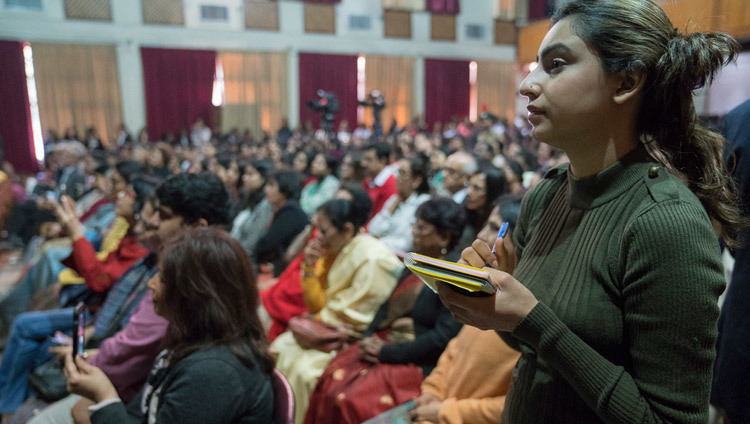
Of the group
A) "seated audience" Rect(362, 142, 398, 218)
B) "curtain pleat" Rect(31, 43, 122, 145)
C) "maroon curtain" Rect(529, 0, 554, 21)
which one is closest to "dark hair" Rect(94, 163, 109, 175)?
"seated audience" Rect(362, 142, 398, 218)

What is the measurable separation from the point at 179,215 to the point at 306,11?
447 inches

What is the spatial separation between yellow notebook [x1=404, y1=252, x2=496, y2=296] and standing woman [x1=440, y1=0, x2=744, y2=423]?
1.2 inches

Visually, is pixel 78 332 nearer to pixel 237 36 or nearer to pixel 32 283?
pixel 32 283

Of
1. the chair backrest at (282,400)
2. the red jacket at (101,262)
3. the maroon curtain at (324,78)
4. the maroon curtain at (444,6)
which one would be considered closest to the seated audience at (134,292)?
the red jacket at (101,262)

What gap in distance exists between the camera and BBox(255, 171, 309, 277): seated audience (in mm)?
3529

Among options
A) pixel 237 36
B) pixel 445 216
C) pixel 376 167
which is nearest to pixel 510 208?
pixel 445 216

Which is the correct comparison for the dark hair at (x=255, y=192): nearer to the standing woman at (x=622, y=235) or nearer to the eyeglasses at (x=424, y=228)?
the eyeglasses at (x=424, y=228)

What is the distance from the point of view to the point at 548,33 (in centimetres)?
77

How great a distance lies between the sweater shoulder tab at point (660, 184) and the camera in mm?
656

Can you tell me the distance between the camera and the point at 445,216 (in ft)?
7.00

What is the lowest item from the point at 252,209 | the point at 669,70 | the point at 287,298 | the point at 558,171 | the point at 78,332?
the point at 287,298

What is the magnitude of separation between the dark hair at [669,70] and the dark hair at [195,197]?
1.68 meters

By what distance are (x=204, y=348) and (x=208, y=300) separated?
12cm

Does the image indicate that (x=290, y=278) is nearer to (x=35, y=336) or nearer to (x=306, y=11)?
(x=35, y=336)
